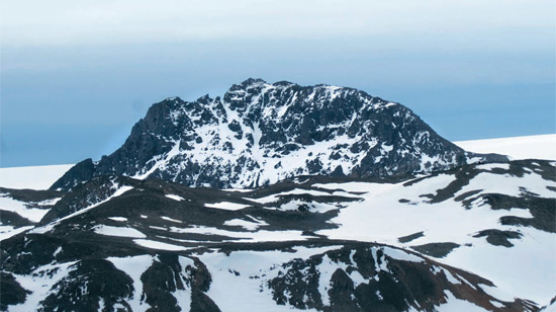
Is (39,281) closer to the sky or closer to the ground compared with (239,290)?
closer to the sky

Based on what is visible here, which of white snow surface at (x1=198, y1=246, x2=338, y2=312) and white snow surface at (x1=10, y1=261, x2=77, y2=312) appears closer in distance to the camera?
white snow surface at (x1=10, y1=261, x2=77, y2=312)

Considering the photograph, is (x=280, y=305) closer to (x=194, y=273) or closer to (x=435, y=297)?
(x=194, y=273)

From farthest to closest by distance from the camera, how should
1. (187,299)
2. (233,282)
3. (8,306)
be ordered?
(233,282) → (187,299) → (8,306)

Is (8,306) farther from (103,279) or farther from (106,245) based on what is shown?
(106,245)

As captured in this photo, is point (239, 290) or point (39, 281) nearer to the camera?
point (39, 281)

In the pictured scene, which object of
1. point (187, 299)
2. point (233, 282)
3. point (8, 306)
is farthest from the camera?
point (233, 282)

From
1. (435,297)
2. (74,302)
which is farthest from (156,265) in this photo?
(435,297)

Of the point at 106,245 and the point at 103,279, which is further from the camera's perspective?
the point at 106,245

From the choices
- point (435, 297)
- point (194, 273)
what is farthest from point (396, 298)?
point (194, 273)

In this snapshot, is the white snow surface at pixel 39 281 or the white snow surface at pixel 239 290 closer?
the white snow surface at pixel 39 281
